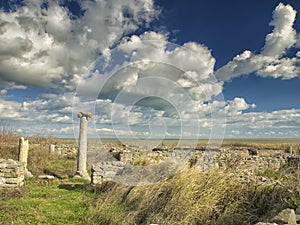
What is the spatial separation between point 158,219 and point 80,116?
9.29m

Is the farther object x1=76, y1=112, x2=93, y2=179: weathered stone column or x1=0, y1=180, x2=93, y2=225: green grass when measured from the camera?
x1=76, y1=112, x2=93, y2=179: weathered stone column

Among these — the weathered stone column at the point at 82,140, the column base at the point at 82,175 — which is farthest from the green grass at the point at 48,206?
the weathered stone column at the point at 82,140

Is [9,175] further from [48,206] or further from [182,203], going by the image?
[182,203]

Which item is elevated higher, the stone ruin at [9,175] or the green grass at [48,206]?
the stone ruin at [9,175]

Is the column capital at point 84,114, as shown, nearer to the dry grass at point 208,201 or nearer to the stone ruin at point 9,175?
the stone ruin at point 9,175

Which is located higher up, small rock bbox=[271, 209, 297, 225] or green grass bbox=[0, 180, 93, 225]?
small rock bbox=[271, 209, 297, 225]

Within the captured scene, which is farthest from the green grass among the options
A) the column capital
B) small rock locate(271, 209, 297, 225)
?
the column capital

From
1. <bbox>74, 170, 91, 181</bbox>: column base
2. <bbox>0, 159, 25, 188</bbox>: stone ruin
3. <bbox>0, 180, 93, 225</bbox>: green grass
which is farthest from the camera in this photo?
<bbox>74, 170, 91, 181</bbox>: column base

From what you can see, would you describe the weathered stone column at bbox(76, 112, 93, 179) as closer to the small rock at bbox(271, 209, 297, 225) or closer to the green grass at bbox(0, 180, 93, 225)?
the green grass at bbox(0, 180, 93, 225)

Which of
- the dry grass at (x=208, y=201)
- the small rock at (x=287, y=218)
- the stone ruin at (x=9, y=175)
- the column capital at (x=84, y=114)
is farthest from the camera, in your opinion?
the column capital at (x=84, y=114)

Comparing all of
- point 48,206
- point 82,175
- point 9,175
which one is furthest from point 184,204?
point 82,175

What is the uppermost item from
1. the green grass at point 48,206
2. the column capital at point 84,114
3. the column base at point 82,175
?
the column capital at point 84,114

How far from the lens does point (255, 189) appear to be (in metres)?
5.94

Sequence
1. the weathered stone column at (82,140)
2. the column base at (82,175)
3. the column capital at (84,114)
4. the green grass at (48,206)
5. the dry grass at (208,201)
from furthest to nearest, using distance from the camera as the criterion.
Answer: the column capital at (84,114) → the weathered stone column at (82,140) → the column base at (82,175) → the green grass at (48,206) → the dry grass at (208,201)
